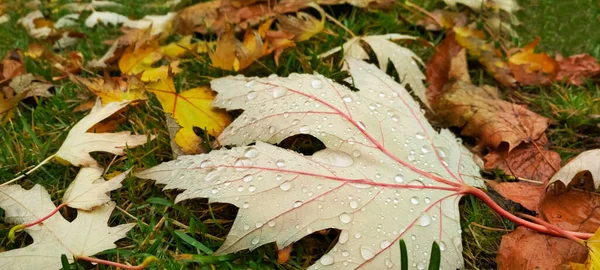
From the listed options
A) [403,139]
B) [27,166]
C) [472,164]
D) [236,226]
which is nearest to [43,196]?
[27,166]

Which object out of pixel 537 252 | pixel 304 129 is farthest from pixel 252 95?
pixel 537 252

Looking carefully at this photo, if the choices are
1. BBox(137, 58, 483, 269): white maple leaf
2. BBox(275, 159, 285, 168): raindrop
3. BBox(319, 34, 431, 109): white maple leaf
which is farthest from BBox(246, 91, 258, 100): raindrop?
BBox(319, 34, 431, 109): white maple leaf

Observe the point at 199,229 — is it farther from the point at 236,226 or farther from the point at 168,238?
the point at 236,226

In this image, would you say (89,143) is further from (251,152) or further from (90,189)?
(251,152)

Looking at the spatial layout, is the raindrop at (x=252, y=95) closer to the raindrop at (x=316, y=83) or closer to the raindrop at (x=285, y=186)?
the raindrop at (x=316, y=83)

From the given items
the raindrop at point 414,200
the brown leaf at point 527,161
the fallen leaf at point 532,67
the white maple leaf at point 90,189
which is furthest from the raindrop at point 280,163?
the fallen leaf at point 532,67

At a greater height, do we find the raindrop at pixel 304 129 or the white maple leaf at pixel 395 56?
the raindrop at pixel 304 129
